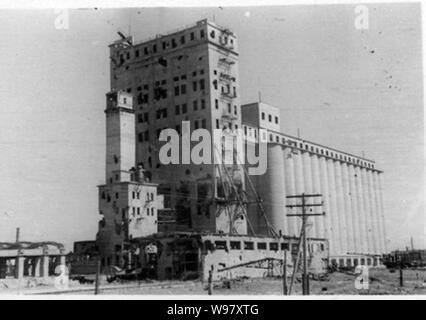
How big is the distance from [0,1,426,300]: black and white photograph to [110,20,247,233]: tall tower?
160mm

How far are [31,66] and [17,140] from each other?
4122 millimetres

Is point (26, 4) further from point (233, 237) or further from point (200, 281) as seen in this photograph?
point (233, 237)

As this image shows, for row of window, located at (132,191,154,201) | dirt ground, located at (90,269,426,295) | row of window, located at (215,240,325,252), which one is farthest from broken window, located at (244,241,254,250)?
row of window, located at (132,191,154,201)

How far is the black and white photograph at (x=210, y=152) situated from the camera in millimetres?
26781

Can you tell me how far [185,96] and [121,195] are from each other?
1158 centimetres

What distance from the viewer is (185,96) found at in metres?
53.2

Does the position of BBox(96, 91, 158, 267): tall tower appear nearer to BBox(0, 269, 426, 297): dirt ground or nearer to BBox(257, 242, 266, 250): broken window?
BBox(0, 269, 426, 297): dirt ground

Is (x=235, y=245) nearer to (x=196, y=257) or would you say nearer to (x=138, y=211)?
(x=196, y=257)

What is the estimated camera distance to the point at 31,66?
98.8 ft

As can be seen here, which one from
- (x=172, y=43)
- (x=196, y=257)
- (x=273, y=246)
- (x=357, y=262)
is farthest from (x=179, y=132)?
(x=357, y=262)

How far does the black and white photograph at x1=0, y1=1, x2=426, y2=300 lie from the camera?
26.8 meters

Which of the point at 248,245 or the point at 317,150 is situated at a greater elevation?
the point at 317,150

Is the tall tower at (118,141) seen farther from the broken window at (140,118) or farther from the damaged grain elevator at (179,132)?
the broken window at (140,118)

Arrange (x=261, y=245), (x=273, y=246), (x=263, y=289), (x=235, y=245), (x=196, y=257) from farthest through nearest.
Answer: (x=273, y=246) < (x=261, y=245) < (x=235, y=245) < (x=196, y=257) < (x=263, y=289)
